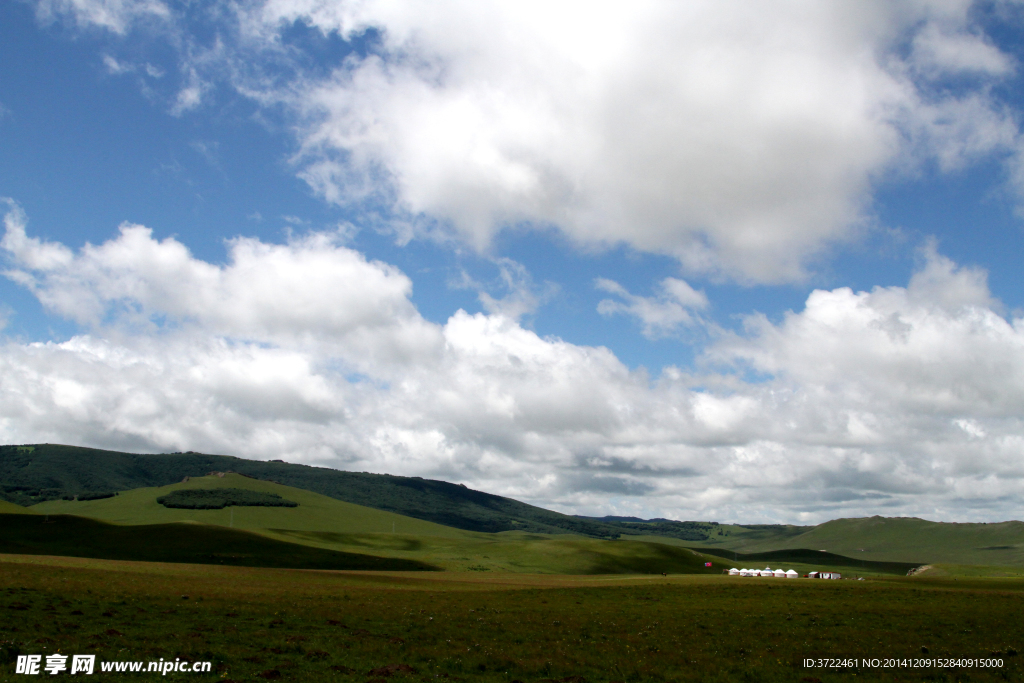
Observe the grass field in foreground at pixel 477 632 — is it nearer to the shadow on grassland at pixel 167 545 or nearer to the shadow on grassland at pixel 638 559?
the shadow on grassland at pixel 167 545

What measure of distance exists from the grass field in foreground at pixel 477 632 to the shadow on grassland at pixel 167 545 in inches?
2548

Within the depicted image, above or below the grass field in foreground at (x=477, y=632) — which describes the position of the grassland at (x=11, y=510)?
below

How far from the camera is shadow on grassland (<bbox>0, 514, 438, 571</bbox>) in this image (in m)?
114

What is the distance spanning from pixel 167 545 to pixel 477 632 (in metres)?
112

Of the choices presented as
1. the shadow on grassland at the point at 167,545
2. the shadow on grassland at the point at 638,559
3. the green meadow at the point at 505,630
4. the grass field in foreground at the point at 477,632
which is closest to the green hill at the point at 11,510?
the shadow on grassland at the point at 167,545

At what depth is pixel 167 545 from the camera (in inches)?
4887

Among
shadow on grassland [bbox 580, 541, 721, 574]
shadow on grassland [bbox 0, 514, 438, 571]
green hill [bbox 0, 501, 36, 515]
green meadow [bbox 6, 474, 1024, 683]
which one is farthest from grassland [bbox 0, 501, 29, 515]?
shadow on grassland [bbox 580, 541, 721, 574]

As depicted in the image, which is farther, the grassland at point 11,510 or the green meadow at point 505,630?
the grassland at point 11,510

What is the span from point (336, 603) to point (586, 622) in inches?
706

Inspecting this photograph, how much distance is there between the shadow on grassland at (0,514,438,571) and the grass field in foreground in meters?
64.7

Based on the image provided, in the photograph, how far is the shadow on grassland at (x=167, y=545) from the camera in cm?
11425

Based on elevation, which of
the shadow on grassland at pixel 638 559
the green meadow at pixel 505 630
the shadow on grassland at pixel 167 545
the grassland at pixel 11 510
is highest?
the green meadow at pixel 505 630

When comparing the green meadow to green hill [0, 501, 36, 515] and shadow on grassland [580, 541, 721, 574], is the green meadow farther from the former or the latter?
green hill [0, 501, 36, 515]

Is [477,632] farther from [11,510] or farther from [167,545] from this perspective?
[11,510]
